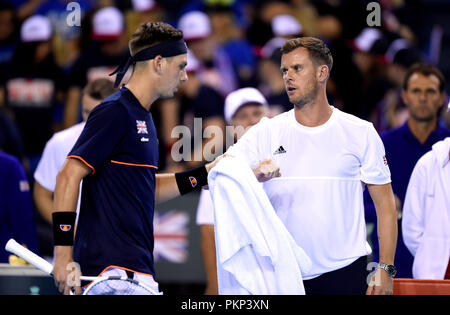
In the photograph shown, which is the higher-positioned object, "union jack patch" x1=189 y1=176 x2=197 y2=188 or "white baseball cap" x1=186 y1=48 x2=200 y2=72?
"white baseball cap" x1=186 y1=48 x2=200 y2=72

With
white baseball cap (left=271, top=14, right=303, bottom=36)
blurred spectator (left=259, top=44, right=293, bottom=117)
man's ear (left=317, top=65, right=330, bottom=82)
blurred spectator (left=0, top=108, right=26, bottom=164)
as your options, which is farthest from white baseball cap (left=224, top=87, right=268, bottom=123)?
white baseball cap (left=271, top=14, right=303, bottom=36)

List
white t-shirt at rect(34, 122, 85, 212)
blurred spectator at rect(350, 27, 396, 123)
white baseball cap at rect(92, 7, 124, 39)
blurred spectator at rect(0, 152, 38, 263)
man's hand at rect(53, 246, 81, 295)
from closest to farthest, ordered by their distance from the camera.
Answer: man's hand at rect(53, 246, 81, 295) → blurred spectator at rect(0, 152, 38, 263) → white t-shirt at rect(34, 122, 85, 212) → white baseball cap at rect(92, 7, 124, 39) → blurred spectator at rect(350, 27, 396, 123)

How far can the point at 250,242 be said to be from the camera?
4293mm

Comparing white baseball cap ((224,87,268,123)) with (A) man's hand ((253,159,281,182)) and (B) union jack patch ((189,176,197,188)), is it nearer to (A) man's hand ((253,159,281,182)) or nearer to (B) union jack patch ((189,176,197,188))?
(B) union jack patch ((189,176,197,188))

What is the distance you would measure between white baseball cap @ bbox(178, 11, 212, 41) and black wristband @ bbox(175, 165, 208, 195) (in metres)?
5.13

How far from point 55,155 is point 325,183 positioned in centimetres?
294

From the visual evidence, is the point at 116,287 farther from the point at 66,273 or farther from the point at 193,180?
the point at 193,180

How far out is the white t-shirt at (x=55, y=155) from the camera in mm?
6773

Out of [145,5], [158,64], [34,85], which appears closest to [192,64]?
[145,5]

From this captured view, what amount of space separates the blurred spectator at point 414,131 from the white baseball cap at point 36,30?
4461 mm

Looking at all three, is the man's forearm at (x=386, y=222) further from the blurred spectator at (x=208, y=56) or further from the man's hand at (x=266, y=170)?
the blurred spectator at (x=208, y=56)

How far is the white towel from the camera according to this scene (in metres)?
4.27
